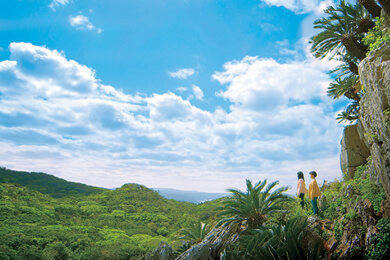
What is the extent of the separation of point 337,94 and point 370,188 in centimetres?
810

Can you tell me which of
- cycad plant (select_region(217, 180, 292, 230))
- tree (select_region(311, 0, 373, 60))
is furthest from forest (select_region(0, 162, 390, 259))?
tree (select_region(311, 0, 373, 60))

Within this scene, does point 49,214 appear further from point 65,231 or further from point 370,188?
point 370,188

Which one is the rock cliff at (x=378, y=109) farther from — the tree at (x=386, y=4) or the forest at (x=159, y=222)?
the tree at (x=386, y=4)

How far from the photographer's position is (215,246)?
10.4m

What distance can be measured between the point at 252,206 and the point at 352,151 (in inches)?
299

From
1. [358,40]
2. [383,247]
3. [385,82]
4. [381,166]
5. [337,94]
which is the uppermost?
[358,40]

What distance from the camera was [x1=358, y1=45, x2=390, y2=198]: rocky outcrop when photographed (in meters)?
8.27

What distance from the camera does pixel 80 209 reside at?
48.0 meters

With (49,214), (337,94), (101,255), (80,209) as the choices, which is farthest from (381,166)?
(80,209)

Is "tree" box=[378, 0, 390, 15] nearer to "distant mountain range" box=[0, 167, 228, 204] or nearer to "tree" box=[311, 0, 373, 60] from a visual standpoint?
"tree" box=[311, 0, 373, 60]

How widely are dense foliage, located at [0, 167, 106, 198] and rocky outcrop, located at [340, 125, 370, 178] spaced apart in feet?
196

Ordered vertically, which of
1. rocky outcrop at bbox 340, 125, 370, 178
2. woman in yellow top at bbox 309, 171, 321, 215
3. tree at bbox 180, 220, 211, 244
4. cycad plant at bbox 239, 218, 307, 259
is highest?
rocky outcrop at bbox 340, 125, 370, 178

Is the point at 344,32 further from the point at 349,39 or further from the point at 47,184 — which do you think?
the point at 47,184

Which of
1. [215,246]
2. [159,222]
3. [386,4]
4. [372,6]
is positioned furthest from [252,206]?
[159,222]
